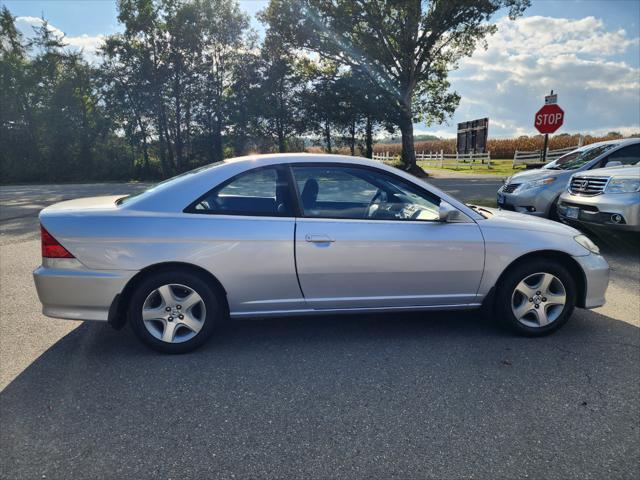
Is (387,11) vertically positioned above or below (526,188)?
above

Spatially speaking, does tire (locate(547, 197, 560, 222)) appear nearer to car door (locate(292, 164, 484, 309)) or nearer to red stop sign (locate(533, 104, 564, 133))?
car door (locate(292, 164, 484, 309))

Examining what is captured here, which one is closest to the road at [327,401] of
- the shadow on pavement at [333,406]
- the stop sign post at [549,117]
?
the shadow on pavement at [333,406]

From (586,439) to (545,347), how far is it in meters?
1.16

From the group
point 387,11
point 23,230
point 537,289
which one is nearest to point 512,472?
point 537,289

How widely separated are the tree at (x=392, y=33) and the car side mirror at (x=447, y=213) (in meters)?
21.4

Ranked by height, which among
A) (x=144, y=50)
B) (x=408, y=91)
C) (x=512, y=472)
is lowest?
(x=512, y=472)

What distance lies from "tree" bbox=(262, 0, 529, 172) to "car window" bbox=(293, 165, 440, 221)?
2129 centimetres

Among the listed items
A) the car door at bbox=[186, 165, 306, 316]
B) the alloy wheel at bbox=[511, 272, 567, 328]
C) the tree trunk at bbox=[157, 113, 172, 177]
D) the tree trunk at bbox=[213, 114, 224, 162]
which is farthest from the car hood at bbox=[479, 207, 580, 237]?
the tree trunk at bbox=[157, 113, 172, 177]

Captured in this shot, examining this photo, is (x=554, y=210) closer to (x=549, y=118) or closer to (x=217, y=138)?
(x=549, y=118)

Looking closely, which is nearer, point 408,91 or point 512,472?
point 512,472

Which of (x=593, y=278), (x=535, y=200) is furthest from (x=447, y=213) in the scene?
(x=535, y=200)

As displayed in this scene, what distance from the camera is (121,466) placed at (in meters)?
2.02

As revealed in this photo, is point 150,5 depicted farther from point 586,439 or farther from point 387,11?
point 586,439

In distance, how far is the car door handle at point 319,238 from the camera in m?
3.11
